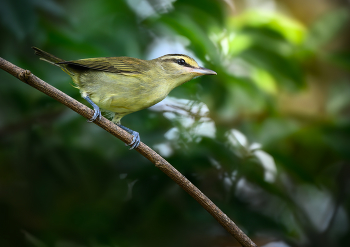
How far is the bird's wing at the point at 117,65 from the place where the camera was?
8.25 ft

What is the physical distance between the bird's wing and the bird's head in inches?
8.2

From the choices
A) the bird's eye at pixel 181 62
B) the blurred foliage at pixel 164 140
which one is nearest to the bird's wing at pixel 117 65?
the blurred foliage at pixel 164 140

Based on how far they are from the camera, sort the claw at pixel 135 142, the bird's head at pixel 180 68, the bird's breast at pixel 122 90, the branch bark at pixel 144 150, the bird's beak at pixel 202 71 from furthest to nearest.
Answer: the bird's head at pixel 180 68
the bird's beak at pixel 202 71
the bird's breast at pixel 122 90
the claw at pixel 135 142
the branch bark at pixel 144 150

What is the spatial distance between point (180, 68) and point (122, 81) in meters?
0.56

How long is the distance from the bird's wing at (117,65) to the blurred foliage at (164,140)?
0.53 feet

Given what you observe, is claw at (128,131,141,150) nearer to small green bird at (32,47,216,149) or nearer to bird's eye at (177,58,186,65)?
small green bird at (32,47,216,149)

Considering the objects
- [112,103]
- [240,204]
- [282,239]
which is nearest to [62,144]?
[112,103]

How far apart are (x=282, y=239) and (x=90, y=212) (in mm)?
1968

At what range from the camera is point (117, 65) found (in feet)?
8.57

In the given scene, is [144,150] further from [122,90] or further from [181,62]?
[181,62]

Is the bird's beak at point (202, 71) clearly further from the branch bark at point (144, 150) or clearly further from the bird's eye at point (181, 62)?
the branch bark at point (144, 150)

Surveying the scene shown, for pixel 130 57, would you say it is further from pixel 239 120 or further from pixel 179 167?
pixel 239 120

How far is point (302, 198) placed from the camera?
3.90 metres

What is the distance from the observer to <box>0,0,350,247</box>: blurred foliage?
294 centimetres
